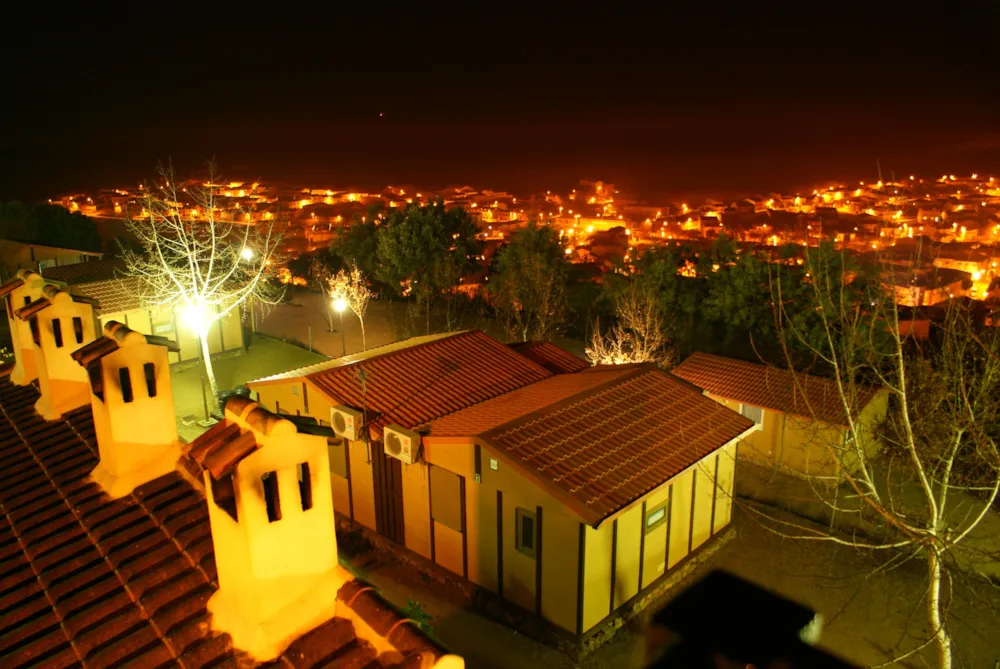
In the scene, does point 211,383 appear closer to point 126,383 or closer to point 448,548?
point 448,548

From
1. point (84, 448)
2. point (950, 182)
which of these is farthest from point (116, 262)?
point (950, 182)

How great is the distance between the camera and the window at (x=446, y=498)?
12430mm

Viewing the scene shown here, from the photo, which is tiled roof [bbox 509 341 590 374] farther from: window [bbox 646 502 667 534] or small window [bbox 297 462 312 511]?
small window [bbox 297 462 312 511]

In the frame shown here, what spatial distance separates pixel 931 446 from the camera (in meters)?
12.6

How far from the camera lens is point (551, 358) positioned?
18125mm

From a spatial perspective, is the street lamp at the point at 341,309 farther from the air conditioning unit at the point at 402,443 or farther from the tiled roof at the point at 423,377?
the air conditioning unit at the point at 402,443

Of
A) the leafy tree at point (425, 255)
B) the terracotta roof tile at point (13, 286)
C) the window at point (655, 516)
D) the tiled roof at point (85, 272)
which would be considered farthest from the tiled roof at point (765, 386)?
the tiled roof at point (85, 272)

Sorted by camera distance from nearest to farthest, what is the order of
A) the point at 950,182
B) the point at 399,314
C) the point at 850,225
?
the point at 399,314
the point at 850,225
the point at 950,182

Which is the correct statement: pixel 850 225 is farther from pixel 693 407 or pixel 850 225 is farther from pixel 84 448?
pixel 84 448

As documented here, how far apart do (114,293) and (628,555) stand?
72.6 feet

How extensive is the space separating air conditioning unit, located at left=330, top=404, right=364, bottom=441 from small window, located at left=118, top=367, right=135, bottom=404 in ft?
21.3

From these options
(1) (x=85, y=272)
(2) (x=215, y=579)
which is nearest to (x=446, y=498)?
(2) (x=215, y=579)

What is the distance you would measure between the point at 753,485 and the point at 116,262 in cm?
2751

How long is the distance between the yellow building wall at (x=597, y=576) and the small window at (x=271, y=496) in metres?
7.21
